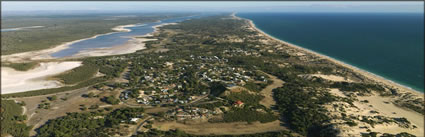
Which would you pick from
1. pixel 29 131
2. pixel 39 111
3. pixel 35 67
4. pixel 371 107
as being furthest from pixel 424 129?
pixel 35 67

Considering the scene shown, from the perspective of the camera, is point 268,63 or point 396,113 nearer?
point 396,113

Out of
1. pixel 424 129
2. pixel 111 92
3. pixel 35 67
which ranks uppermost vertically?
pixel 35 67

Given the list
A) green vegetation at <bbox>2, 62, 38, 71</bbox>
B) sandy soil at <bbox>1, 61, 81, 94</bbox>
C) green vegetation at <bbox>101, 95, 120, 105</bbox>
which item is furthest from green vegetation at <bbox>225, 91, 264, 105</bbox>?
green vegetation at <bbox>2, 62, 38, 71</bbox>

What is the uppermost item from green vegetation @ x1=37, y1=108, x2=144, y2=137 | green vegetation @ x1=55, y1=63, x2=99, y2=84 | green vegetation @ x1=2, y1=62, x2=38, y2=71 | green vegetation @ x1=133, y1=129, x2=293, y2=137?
green vegetation @ x1=2, y1=62, x2=38, y2=71

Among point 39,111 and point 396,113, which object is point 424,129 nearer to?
point 396,113

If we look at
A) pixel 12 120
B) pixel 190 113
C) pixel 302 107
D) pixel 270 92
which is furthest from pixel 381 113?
pixel 12 120

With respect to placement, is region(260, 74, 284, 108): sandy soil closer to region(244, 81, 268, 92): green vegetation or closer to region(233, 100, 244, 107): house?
region(244, 81, 268, 92): green vegetation
